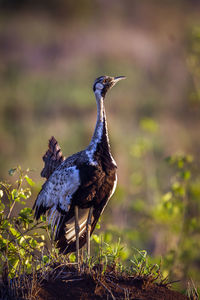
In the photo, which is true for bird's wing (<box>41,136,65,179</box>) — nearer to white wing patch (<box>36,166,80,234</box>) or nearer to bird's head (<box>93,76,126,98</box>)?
white wing patch (<box>36,166,80,234</box>)

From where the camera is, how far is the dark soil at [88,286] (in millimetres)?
4008

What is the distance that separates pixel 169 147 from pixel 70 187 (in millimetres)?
10701

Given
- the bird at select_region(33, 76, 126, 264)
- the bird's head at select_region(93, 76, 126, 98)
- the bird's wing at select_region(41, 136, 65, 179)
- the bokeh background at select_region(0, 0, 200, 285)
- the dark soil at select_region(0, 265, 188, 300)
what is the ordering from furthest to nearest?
the bokeh background at select_region(0, 0, 200, 285) < the bird's wing at select_region(41, 136, 65, 179) < the bird's head at select_region(93, 76, 126, 98) < the bird at select_region(33, 76, 126, 264) < the dark soil at select_region(0, 265, 188, 300)

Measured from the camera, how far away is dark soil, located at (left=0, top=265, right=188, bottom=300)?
4.01 m

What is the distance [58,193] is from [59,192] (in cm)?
2

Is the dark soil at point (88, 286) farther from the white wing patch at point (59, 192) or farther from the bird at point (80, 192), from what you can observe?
the white wing patch at point (59, 192)

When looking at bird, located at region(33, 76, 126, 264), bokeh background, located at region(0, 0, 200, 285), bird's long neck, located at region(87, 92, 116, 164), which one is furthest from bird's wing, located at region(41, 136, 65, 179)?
bird's long neck, located at region(87, 92, 116, 164)

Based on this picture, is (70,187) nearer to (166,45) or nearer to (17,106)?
(17,106)

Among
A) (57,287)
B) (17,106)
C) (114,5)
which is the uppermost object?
(114,5)

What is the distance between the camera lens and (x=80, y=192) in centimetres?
519

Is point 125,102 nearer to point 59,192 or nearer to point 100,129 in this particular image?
point 100,129

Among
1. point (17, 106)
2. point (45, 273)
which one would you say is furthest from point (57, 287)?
point (17, 106)

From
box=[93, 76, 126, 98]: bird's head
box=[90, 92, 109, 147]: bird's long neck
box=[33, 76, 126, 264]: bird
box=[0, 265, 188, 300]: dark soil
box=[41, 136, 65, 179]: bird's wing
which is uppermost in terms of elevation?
box=[93, 76, 126, 98]: bird's head

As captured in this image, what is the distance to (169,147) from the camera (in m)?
15.6
